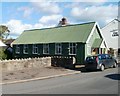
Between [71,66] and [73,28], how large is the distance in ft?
30.3

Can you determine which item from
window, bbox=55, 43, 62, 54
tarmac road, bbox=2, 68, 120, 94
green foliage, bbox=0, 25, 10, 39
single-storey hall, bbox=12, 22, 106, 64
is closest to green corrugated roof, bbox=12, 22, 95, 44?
single-storey hall, bbox=12, 22, 106, 64

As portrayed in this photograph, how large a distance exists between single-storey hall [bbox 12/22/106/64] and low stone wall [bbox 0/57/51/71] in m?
4.58

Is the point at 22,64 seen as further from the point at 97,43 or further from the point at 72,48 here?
the point at 97,43

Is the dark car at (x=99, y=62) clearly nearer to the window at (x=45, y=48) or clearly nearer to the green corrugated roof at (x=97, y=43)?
the green corrugated roof at (x=97, y=43)

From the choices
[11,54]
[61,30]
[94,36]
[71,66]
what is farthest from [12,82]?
[11,54]

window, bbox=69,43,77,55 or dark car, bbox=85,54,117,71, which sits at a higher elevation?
window, bbox=69,43,77,55

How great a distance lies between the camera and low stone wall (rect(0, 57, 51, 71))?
26.0 meters

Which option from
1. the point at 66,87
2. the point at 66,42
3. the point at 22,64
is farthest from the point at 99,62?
the point at 66,87

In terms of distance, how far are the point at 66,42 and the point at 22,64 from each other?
29.9 ft

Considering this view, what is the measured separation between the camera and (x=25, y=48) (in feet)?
143

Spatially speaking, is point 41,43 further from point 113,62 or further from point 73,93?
point 73,93

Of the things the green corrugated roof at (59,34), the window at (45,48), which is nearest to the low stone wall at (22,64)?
the green corrugated roof at (59,34)

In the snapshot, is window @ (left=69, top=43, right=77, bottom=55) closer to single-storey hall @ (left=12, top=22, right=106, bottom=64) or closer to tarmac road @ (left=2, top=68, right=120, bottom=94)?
single-storey hall @ (left=12, top=22, right=106, bottom=64)

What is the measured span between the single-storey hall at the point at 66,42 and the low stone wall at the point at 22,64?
458 centimetres
